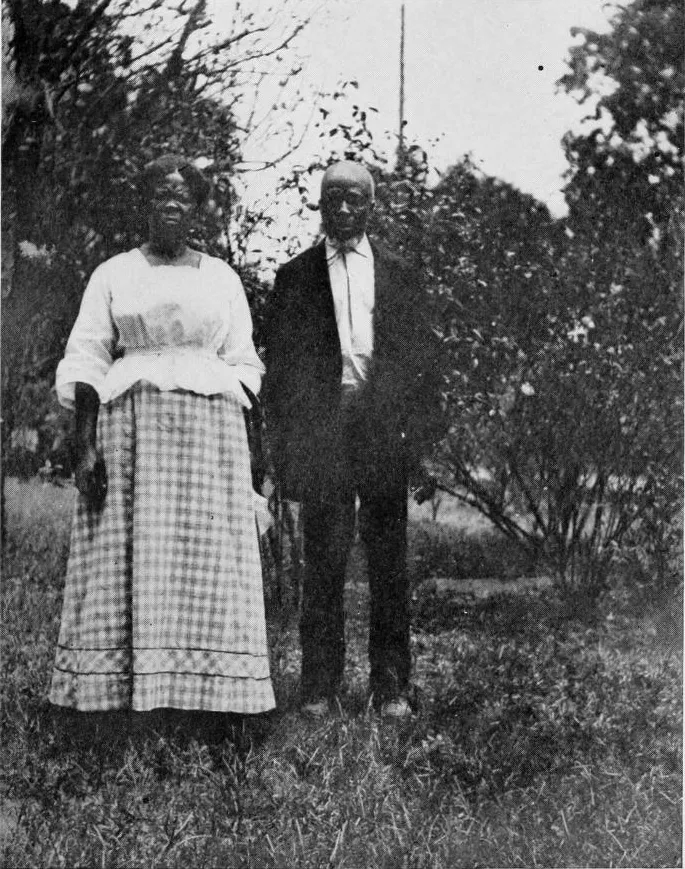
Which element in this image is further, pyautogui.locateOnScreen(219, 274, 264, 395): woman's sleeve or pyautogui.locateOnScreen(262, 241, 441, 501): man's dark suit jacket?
pyautogui.locateOnScreen(262, 241, 441, 501): man's dark suit jacket

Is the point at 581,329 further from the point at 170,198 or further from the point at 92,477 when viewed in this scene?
the point at 92,477

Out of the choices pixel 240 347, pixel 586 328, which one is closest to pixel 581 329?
pixel 586 328

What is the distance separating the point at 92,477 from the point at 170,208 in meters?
0.95

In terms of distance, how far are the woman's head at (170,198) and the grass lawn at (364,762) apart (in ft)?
3.16

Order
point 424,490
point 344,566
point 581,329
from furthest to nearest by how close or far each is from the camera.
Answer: point 581,329
point 424,490
point 344,566

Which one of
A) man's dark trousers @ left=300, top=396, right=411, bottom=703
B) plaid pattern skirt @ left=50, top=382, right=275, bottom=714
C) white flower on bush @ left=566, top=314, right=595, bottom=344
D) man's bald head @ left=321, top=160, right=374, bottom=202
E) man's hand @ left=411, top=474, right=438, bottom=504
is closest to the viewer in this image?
plaid pattern skirt @ left=50, top=382, right=275, bottom=714

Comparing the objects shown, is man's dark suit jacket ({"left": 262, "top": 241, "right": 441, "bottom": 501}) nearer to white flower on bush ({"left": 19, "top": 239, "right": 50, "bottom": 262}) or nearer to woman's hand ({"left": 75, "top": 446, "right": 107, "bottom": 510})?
woman's hand ({"left": 75, "top": 446, "right": 107, "bottom": 510})

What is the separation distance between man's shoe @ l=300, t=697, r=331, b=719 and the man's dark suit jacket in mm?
747

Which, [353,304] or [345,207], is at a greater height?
[345,207]

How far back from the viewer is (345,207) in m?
3.63

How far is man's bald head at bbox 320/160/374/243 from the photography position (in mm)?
3627

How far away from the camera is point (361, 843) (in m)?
3.18

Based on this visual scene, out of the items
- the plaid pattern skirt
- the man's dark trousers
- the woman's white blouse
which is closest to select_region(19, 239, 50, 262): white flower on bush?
the woman's white blouse

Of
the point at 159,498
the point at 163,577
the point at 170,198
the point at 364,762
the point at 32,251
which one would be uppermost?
the point at 170,198
